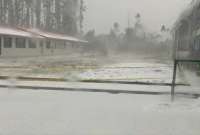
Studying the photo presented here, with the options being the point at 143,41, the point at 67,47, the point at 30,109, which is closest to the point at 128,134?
the point at 30,109

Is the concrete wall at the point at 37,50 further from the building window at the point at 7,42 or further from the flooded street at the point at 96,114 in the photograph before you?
the flooded street at the point at 96,114

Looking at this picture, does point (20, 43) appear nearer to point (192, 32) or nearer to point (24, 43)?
point (24, 43)

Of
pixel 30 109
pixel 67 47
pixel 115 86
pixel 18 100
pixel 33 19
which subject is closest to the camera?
pixel 30 109

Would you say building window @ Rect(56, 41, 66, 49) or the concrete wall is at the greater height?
building window @ Rect(56, 41, 66, 49)

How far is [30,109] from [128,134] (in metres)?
2.46

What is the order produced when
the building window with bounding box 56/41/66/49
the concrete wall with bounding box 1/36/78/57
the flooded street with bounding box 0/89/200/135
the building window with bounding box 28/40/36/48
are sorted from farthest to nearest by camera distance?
1. the building window with bounding box 56/41/66/49
2. the building window with bounding box 28/40/36/48
3. the concrete wall with bounding box 1/36/78/57
4. the flooded street with bounding box 0/89/200/135

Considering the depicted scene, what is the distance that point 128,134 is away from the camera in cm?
512

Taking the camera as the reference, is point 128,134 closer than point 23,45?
Yes

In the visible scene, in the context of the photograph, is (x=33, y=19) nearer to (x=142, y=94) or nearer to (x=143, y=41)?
(x=143, y=41)

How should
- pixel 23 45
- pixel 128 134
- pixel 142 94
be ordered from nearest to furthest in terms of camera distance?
1. pixel 128 134
2. pixel 142 94
3. pixel 23 45

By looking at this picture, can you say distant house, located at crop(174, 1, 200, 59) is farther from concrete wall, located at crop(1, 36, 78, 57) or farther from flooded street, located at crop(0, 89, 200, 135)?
concrete wall, located at crop(1, 36, 78, 57)

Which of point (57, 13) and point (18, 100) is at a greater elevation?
point (57, 13)

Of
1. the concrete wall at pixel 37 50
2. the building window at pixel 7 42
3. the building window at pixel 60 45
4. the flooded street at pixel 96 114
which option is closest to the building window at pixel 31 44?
the concrete wall at pixel 37 50

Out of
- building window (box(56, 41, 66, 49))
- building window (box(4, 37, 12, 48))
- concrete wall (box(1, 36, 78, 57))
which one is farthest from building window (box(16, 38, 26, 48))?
building window (box(56, 41, 66, 49))
